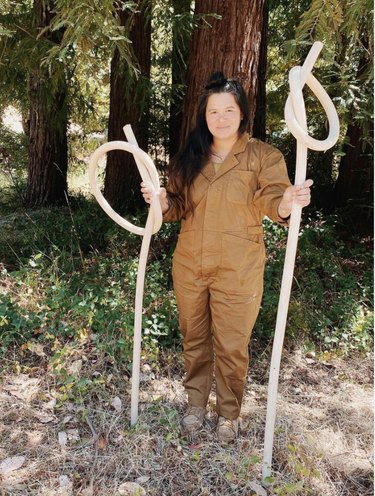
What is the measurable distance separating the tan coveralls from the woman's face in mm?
88

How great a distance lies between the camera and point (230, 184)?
7.68ft

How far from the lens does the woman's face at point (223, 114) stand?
2303mm

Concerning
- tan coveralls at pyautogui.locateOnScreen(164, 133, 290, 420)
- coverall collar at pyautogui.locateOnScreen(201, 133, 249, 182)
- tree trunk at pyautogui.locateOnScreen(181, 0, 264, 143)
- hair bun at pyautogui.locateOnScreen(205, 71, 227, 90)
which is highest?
tree trunk at pyautogui.locateOnScreen(181, 0, 264, 143)

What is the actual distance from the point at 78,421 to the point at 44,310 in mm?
953

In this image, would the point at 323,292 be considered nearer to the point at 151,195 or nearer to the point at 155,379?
the point at 155,379

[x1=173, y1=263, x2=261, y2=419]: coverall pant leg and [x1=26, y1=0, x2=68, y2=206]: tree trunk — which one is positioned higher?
[x1=26, y1=0, x2=68, y2=206]: tree trunk

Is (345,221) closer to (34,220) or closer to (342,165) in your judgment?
(342,165)

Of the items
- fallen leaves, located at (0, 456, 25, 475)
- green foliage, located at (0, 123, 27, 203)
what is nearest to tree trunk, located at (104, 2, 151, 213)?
green foliage, located at (0, 123, 27, 203)

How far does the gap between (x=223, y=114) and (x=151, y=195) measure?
523 mm

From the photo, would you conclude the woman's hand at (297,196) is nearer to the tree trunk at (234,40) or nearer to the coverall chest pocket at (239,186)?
the coverall chest pocket at (239,186)

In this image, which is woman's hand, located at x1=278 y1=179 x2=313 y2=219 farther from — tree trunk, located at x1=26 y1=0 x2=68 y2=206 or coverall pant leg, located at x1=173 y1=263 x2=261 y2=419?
tree trunk, located at x1=26 y1=0 x2=68 y2=206

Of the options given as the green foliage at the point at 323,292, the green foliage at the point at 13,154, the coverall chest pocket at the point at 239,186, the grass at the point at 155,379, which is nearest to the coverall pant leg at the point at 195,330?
the grass at the point at 155,379

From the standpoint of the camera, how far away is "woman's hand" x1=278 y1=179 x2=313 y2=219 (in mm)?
2045

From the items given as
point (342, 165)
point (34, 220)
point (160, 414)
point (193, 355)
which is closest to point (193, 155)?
point (193, 355)
